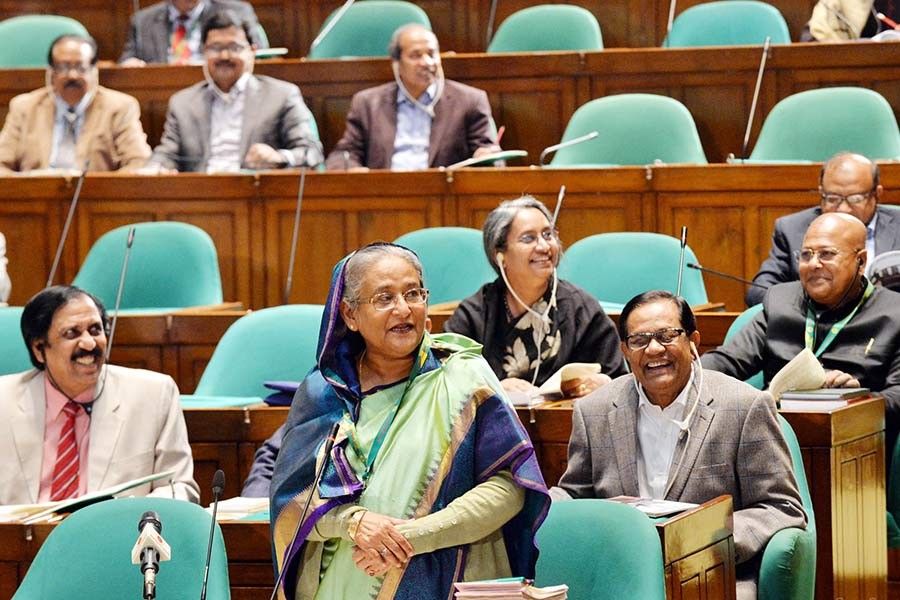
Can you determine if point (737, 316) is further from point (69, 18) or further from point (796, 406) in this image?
point (69, 18)

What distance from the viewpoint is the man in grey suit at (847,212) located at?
3.76m

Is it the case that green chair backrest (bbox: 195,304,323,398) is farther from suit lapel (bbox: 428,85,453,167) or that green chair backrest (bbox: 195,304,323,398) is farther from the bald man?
suit lapel (bbox: 428,85,453,167)

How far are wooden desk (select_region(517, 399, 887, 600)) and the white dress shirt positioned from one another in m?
0.26

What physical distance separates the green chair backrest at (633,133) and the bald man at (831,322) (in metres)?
1.54

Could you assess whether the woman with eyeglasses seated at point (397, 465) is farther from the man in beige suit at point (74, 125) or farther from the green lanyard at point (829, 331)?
the man in beige suit at point (74, 125)

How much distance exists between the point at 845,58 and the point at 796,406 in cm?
247

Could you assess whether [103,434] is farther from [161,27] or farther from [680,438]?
[161,27]

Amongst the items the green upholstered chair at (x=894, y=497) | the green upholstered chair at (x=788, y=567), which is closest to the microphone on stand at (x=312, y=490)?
the green upholstered chair at (x=788, y=567)

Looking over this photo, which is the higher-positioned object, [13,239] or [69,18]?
[69,18]

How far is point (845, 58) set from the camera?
16.3 feet

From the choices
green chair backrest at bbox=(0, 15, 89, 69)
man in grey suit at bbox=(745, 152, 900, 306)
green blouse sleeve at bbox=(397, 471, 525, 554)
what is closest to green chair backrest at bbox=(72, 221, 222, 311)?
man in grey suit at bbox=(745, 152, 900, 306)

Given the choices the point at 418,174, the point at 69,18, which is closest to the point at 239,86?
the point at 418,174

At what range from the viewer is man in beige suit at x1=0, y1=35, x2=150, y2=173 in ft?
16.8

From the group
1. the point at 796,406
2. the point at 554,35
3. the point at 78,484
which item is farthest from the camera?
the point at 554,35
